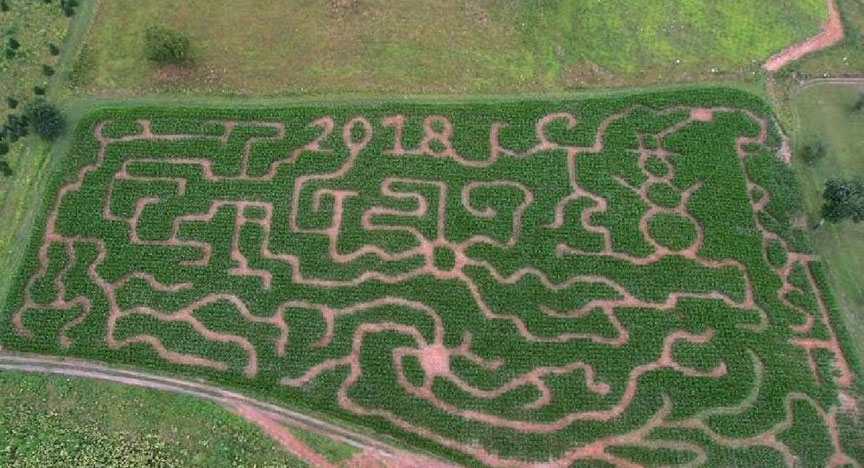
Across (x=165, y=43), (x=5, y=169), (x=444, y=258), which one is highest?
(x=165, y=43)

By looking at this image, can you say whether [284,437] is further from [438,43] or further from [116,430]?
[438,43]

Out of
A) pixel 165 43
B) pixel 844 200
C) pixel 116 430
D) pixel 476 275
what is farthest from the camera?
pixel 165 43

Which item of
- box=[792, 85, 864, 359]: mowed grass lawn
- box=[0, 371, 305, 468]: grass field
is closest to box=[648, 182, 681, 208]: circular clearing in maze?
box=[792, 85, 864, 359]: mowed grass lawn

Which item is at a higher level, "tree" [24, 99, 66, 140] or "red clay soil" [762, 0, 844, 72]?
"red clay soil" [762, 0, 844, 72]

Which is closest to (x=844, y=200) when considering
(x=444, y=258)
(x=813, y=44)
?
(x=813, y=44)

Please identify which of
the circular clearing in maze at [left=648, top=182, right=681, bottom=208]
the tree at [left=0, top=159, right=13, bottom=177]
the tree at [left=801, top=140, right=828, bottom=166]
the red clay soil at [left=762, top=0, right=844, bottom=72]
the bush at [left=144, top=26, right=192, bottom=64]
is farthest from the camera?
the red clay soil at [left=762, top=0, right=844, bottom=72]

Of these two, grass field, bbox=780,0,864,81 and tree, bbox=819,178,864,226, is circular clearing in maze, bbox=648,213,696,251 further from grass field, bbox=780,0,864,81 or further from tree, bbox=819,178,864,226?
grass field, bbox=780,0,864,81
